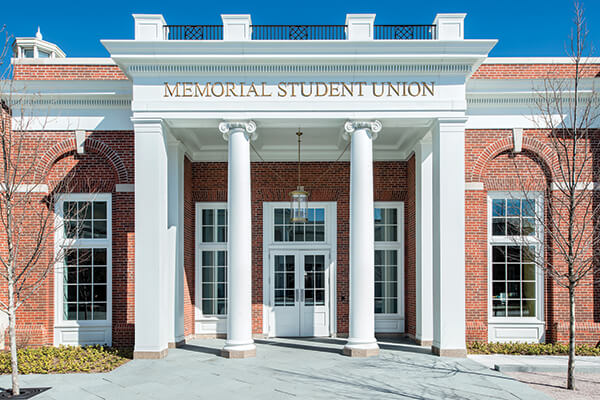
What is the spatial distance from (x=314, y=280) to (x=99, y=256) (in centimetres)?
565

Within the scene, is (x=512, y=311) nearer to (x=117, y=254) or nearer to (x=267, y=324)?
(x=267, y=324)

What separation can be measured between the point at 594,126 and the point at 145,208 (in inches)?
418

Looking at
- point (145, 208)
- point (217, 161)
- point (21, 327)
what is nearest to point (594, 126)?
point (217, 161)

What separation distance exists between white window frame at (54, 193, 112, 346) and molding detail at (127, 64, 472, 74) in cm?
375

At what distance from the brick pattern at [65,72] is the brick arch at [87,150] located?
5.22 feet

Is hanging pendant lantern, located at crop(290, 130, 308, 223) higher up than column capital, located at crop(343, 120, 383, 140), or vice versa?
column capital, located at crop(343, 120, 383, 140)

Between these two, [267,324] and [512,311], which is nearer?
[512,311]

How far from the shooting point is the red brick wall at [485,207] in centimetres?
1259

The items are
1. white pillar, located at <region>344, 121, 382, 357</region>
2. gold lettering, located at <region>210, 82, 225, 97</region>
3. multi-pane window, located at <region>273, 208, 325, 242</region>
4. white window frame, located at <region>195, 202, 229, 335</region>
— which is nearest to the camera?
white pillar, located at <region>344, 121, 382, 357</region>

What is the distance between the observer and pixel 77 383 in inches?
356

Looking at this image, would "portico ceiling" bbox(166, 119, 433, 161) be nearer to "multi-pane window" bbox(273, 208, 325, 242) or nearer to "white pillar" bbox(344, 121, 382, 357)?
"white pillar" bbox(344, 121, 382, 357)

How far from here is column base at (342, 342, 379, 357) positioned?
35.5 feet

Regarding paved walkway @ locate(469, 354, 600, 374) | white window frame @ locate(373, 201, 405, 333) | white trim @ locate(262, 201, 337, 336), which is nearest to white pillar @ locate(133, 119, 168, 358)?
white trim @ locate(262, 201, 337, 336)

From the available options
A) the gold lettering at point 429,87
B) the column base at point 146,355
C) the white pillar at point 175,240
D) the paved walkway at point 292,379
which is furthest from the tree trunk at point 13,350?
the gold lettering at point 429,87
